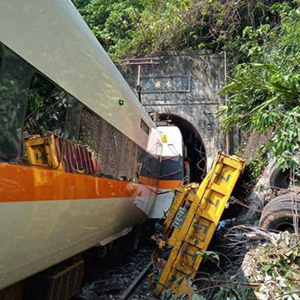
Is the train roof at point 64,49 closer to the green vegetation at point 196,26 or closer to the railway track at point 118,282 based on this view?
the railway track at point 118,282

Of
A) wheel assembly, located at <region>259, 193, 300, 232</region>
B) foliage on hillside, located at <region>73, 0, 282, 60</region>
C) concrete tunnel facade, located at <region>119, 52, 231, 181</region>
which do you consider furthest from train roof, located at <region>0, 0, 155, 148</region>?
foliage on hillside, located at <region>73, 0, 282, 60</region>

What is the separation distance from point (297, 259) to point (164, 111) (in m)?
9.00

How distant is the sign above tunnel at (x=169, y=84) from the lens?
12.4 m

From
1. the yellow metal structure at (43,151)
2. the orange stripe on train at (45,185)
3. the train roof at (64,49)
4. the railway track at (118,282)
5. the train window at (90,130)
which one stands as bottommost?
the railway track at (118,282)

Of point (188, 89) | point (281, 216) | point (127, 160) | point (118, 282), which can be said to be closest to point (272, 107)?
point (281, 216)

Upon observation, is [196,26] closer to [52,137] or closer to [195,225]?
[195,225]

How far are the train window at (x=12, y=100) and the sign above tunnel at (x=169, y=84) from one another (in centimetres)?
1029

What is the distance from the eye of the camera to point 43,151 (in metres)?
2.60

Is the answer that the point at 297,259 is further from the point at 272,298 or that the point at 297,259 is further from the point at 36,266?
the point at 36,266

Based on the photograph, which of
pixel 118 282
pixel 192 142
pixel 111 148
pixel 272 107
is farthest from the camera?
pixel 192 142

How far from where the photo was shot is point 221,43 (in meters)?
12.9

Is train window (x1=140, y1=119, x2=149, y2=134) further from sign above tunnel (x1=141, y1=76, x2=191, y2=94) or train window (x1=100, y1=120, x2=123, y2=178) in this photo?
sign above tunnel (x1=141, y1=76, x2=191, y2=94)

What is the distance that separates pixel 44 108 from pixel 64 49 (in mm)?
580

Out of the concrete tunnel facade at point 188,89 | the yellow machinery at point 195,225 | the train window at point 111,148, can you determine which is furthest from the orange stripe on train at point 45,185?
the concrete tunnel facade at point 188,89
